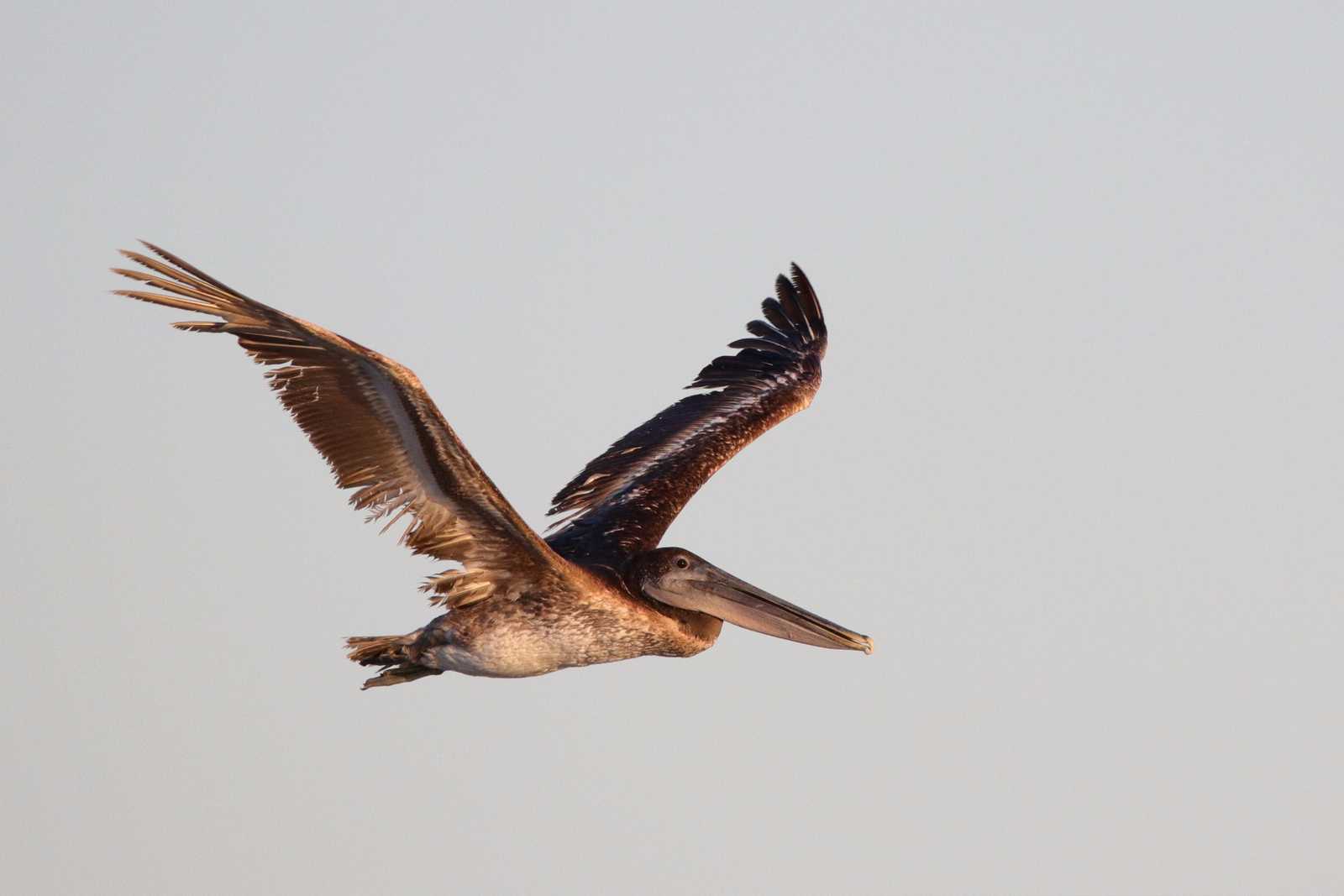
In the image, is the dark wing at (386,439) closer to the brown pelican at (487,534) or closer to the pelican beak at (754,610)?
the brown pelican at (487,534)

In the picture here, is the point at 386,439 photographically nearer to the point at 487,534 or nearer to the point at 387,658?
the point at 487,534

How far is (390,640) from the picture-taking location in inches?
530

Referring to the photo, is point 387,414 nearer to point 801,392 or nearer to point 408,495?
point 408,495

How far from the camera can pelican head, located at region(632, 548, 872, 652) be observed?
45.1 feet

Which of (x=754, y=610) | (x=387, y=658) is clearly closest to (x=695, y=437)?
(x=754, y=610)

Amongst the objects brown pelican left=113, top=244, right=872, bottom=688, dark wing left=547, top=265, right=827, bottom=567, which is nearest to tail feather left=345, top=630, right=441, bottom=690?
brown pelican left=113, top=244, right=872, bottom=688

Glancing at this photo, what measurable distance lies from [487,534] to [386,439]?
1.07m

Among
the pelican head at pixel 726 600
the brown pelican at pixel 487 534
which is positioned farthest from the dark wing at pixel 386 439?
the pelican head at pixel 726 600

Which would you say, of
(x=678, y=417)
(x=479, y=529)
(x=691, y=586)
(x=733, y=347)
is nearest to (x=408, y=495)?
(x=479, y=529)

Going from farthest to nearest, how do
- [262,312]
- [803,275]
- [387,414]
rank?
[803,275]
[387,414]
[262,312]

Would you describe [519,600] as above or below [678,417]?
below

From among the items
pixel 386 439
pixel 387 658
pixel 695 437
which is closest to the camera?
pixel 386 439

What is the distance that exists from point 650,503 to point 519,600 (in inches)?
106

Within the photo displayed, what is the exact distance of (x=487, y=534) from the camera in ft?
41.7
